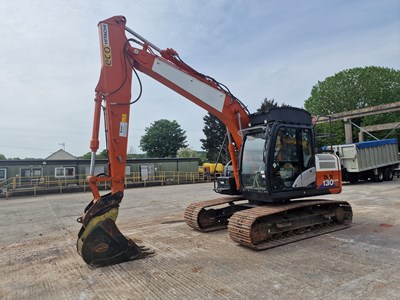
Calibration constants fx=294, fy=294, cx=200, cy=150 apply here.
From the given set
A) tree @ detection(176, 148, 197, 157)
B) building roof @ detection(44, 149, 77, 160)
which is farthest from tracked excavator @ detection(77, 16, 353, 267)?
building roof @ detection(44, 149, 77, 160)

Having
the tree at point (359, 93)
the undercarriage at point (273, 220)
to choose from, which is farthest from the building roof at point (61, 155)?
the undercarriage at point (273, 220)

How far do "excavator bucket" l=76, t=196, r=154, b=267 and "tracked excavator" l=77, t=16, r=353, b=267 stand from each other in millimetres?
16

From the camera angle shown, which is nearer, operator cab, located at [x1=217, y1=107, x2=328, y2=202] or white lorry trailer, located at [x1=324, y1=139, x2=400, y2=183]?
operator cab, located at [x1=217, y1=107, x2=328, y2=202]

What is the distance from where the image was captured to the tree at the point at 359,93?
34.9 m

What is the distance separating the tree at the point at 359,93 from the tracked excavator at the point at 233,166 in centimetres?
3056

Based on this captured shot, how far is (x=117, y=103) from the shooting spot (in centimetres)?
538

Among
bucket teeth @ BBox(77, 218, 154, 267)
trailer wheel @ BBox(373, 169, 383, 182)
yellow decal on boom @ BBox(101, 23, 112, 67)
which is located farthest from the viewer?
trailer wheel @ BBox(373, 169, 383, 182)

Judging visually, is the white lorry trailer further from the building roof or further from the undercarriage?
the building roof

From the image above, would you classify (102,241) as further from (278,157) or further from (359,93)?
(359,93)

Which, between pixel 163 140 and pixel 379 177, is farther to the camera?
pixel 163 140

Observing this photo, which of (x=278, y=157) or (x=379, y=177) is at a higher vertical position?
(x=278, y=157)

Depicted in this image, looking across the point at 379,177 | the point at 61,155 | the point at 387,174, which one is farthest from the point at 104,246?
the point at 61,155

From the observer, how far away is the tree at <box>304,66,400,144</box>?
3488cm

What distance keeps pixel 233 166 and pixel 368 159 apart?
51.4 ft
